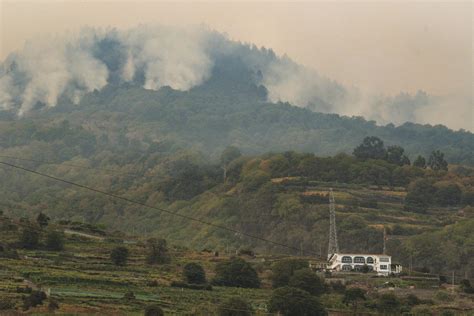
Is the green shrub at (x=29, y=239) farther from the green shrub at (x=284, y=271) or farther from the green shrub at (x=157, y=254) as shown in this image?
the green shrub at (x=284, y=271)

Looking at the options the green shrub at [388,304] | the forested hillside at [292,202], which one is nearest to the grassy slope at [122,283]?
the green shrub at [388,304]

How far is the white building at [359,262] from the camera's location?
4574 inches

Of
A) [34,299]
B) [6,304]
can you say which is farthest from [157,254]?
[6,304]

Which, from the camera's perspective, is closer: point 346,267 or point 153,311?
point 153,311

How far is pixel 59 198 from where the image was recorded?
18050 cm

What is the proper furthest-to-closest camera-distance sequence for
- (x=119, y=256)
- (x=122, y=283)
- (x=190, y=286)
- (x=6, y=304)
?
(x=119, y=256)
(x=190, y=286)
(x=122, y=283)
(x=6, y=304)

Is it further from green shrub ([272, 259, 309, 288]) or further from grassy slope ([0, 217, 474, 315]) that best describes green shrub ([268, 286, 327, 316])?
green shrub ([272, 259, 309, 288])

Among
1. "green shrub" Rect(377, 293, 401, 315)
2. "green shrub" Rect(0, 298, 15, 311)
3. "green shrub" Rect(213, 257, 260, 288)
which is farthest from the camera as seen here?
"green shrub" Rect(213, 257, 260, 288)

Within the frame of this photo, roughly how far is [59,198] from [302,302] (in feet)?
362

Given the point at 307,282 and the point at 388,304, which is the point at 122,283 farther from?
the point at 388,304

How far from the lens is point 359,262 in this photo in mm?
119562

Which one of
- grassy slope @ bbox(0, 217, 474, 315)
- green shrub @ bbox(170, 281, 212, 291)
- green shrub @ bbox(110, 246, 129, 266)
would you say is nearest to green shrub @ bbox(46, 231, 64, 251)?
grassy slope @ bbox(0, 217, 474, 315)

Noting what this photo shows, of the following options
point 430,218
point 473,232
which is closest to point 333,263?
point 473,232

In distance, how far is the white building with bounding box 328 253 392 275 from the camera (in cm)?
11619
